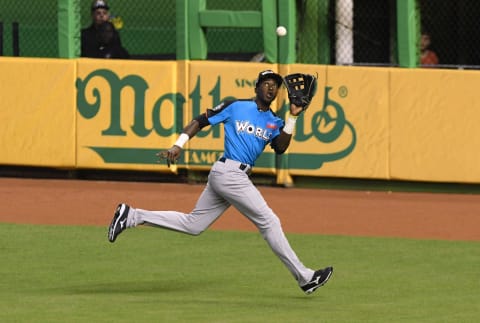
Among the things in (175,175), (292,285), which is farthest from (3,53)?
(292,285)

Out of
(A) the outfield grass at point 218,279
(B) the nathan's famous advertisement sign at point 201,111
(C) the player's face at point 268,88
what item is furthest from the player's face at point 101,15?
(C) the player's face at point 268,88

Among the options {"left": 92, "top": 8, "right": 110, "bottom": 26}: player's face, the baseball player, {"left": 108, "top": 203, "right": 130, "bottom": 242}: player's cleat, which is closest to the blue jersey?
the baseball player

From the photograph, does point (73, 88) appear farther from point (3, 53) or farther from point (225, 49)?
point (225, 49)

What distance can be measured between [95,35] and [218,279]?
784 cm

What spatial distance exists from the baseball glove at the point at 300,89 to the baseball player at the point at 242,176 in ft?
0.17

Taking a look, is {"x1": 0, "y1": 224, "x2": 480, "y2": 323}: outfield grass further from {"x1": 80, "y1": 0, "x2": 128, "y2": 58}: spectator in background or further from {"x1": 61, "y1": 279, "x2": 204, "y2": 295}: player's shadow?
{"x1": 80, "y1": 0, "x2": 128, "y2": 58}: spectator in background

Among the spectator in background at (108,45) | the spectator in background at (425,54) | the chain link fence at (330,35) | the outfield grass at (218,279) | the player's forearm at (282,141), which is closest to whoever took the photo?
the outfield grass at (218,279)

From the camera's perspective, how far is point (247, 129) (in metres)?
10.3

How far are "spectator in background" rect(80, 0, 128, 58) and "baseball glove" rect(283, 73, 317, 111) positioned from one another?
827 centimetres

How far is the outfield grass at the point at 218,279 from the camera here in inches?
369

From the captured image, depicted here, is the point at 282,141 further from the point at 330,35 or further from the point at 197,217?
the point at 330,35

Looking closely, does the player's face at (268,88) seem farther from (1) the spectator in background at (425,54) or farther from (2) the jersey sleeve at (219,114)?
(1) the spectator in background at (425,54)

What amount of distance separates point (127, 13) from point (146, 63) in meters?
7.15

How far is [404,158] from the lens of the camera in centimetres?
1666
